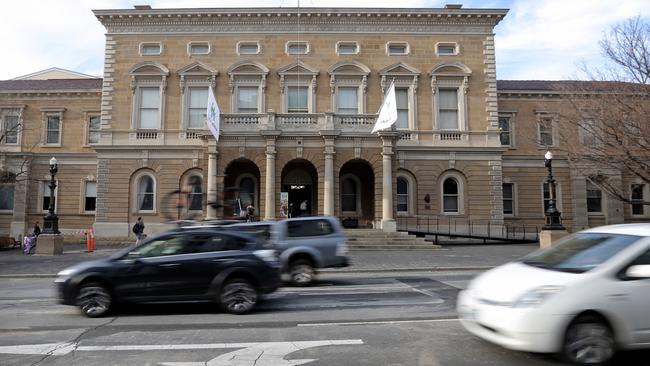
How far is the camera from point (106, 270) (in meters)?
8.46

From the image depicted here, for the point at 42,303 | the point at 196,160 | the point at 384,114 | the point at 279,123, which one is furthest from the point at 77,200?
the point at 42,303

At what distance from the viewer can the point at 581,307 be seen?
5.14m

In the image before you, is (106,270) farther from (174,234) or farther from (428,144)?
(428,144)

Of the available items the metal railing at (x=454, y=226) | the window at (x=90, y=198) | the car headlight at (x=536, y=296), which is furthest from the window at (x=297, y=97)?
the car headlight at (x=536, y=296)

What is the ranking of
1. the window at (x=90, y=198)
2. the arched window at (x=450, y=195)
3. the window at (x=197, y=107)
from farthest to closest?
the window at (x=90, y=198), the window at (x=197, y=107), the arched window at (x=450, y=195)

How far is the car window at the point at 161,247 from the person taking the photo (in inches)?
342

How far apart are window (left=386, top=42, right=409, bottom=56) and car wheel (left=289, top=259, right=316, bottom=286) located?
2058 centimetres

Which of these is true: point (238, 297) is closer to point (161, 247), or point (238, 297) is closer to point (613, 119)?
point (161, 247)

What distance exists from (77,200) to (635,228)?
3432cm

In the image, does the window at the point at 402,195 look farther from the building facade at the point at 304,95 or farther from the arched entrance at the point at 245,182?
the arched entrance at the point at 245,182

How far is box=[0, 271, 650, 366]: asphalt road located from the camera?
5742 millimetres

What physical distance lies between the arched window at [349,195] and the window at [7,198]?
79.5 feet

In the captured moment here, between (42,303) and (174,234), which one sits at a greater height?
(174,234)

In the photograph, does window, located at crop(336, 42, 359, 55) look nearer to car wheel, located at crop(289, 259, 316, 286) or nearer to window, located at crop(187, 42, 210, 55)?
window, located at crop(187, 42, 210, 55)
